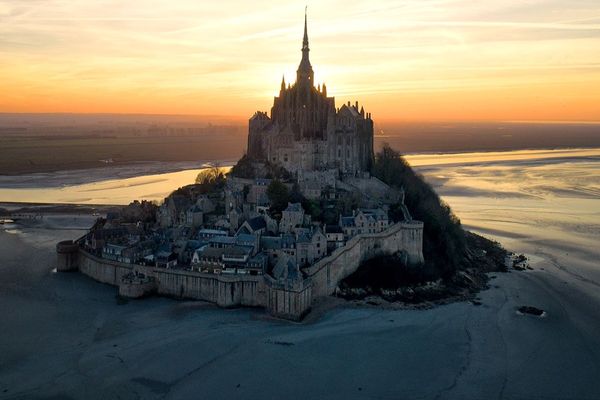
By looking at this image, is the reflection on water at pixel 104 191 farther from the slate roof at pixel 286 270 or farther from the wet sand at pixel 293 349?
the slate roof at pixel 286 270

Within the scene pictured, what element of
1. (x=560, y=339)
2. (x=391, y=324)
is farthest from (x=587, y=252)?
(x=391, y=324)

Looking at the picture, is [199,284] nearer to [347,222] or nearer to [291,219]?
[291,219]

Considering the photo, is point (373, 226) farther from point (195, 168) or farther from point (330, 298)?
point (195, 168)

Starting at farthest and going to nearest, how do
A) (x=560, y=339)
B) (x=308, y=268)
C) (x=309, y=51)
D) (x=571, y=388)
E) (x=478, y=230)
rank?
(x=478, y=230) → (x=309, y=51) → (x=308, y=268) → (x=560, y=339) → (x=571, y=388)

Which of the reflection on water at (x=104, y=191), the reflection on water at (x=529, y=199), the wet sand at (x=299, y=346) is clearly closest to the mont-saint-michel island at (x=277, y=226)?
the wet sand at (x=299, y=346)

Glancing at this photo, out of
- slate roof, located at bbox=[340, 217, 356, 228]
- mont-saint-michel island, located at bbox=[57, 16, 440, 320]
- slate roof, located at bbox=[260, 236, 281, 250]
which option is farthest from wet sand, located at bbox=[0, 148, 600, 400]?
slate roof, located at bbox=[340, 217, 356, 228]
